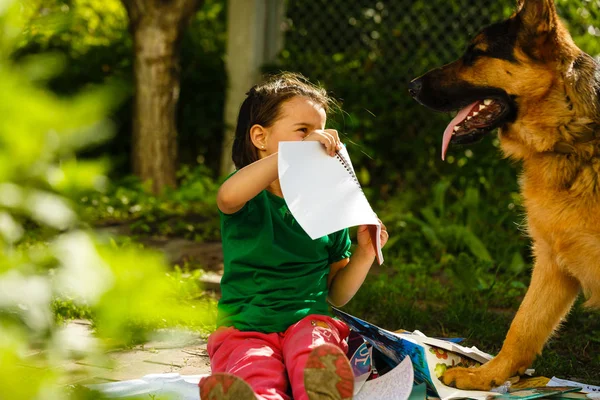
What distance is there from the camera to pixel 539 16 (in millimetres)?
2943

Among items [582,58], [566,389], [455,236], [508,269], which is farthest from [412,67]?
[566,389]

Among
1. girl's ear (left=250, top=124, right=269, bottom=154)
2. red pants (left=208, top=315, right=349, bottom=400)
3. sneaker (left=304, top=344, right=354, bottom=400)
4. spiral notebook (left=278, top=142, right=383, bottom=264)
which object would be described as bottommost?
red pants (left=208, top=315, right=349, bottom=400)

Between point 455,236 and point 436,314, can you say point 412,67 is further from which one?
point 436,314

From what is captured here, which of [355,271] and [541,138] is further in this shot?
[541,138]

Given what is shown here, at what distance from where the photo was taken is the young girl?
250 cm

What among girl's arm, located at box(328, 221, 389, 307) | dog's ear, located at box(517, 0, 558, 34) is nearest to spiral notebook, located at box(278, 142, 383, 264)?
girl's arm, located at box(328, 221, 389, 307)

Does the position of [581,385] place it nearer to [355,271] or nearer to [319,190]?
[355,271]

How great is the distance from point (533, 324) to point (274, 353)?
3.44ft

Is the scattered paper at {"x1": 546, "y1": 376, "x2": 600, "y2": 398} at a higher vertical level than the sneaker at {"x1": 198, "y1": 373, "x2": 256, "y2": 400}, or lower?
lower

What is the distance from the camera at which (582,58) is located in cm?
294

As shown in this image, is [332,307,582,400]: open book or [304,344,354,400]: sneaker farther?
[332,307,582,400]: open book

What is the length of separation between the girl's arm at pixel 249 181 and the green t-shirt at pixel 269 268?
8.1 inches

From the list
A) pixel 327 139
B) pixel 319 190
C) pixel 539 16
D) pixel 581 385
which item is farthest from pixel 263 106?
pixel 581 385

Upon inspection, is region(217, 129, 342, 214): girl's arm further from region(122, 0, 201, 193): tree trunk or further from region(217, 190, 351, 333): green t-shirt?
region(122, 0, 201, 193): tree trunk
